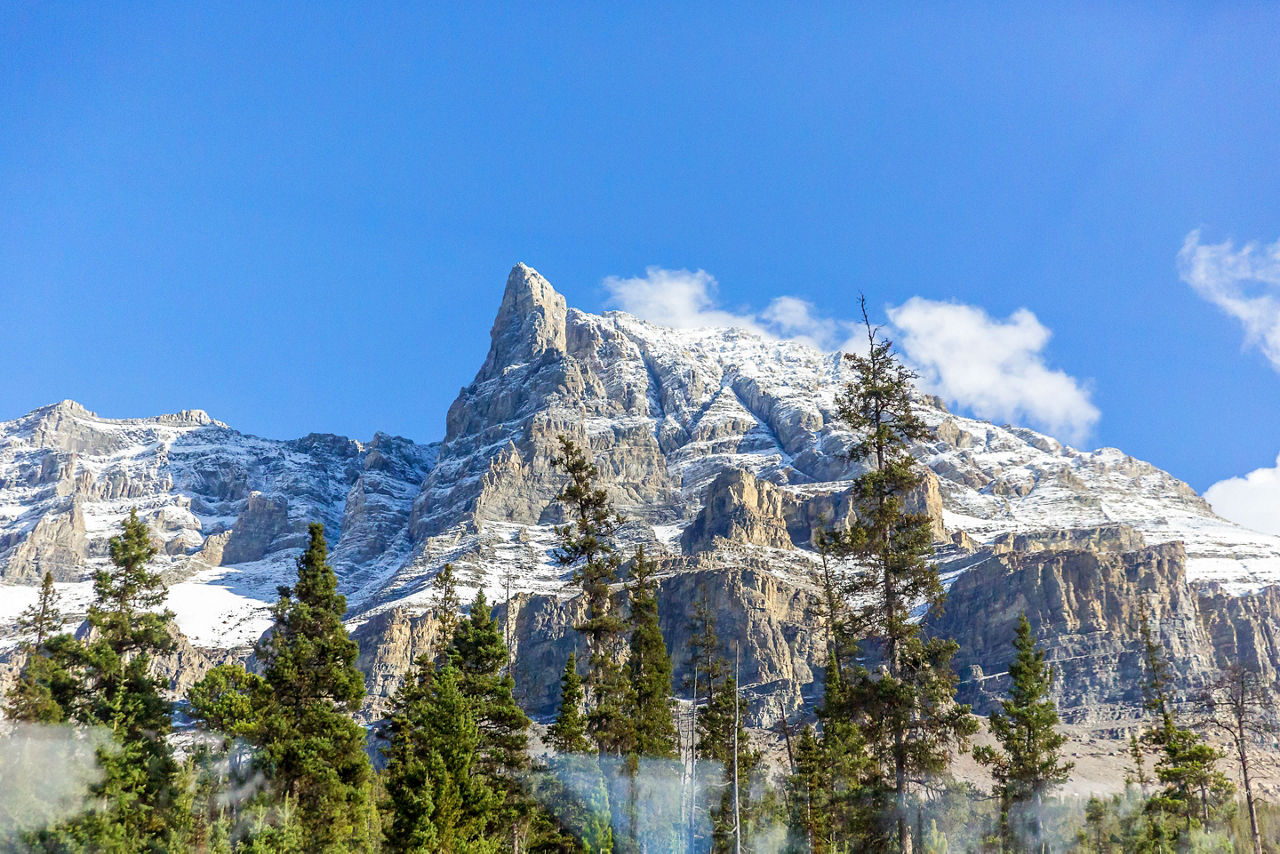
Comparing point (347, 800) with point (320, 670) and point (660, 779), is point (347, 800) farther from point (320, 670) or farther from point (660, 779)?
point (660, 779)

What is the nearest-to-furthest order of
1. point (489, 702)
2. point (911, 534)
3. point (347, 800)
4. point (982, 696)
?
1. point (911, 534)
2. point (347, 800)
3. point (489, 702)
4. point (982, 696)

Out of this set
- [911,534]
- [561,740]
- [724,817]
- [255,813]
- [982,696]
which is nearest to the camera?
[911,534]

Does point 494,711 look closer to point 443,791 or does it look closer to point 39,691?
point 443,791

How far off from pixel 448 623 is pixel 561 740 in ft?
31.5

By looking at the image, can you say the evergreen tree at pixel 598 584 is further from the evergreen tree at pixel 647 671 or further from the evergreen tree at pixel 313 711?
the evergreen tree at pixel 313 711

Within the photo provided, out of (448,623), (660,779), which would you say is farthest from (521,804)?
(448,623)

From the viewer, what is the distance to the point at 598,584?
4012 cm

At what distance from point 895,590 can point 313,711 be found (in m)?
22.3

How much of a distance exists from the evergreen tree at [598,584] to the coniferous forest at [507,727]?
0.11 m

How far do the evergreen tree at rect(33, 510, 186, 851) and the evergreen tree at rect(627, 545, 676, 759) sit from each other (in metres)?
19.7

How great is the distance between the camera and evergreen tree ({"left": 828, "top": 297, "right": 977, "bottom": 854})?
2977 cm

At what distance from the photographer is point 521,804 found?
155ft

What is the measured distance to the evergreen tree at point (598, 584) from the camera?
4019 cm

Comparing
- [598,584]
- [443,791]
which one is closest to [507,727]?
[443,791]
